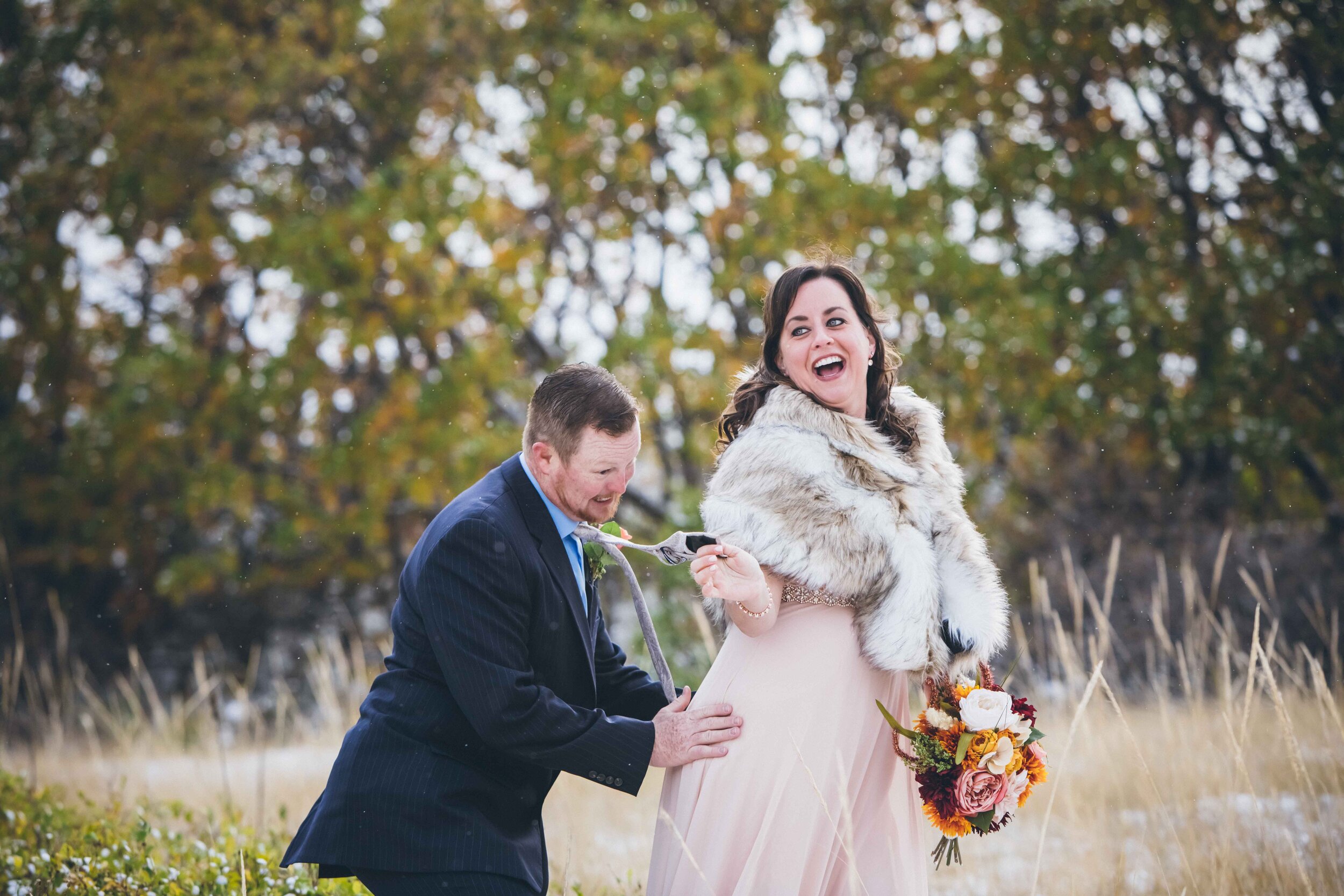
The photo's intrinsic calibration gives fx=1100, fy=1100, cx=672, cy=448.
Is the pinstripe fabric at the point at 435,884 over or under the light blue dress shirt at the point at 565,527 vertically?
under

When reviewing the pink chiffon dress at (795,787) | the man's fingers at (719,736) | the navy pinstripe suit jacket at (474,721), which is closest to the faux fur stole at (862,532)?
the pink chiffon dress at (795,787)

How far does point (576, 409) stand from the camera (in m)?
2.60

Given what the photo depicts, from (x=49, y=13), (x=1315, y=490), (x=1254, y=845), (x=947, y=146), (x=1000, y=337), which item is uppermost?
(x=49, y=13)

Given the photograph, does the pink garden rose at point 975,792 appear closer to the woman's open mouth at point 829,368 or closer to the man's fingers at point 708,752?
the man's fingers at point 708,752

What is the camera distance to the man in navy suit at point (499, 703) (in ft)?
7.98

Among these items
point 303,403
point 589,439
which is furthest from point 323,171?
point 589,439

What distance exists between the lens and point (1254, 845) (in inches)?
147

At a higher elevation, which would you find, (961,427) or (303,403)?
(303,403)

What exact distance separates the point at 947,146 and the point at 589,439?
7.22 meters

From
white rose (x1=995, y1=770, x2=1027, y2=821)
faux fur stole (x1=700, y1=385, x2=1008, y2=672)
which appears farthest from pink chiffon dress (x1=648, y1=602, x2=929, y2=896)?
white rose (x1=995, y1=770, x2=1027, y2=821)

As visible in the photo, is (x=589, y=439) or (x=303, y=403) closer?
(x=589, y=439)

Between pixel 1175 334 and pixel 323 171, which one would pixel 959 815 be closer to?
pixel 1175 334

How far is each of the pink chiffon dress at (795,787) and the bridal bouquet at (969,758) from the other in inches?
4.3

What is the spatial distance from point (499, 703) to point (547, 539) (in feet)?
1.40
